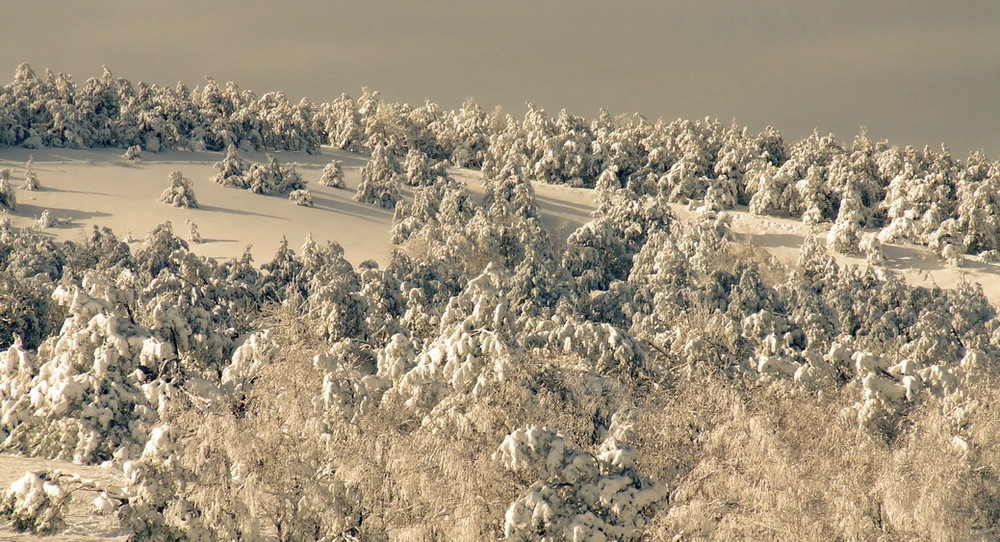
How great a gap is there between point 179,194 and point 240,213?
4.18m

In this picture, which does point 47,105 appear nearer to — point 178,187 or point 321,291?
point 178,187

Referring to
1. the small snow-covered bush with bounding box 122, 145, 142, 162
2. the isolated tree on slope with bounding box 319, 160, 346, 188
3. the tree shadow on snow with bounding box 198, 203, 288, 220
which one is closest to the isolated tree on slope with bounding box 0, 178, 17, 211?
the tree shadow on snow with bounding box 198, 203, 288, 220

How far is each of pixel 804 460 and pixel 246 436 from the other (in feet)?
37.8

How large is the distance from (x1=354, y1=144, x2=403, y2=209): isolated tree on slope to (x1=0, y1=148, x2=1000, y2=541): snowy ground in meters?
1.01

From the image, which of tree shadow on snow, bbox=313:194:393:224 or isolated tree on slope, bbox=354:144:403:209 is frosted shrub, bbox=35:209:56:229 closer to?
tree shadow on snow, bbox=313:194:393:224

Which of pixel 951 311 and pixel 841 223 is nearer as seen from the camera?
pixel 951 311

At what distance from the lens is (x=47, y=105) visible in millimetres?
84562

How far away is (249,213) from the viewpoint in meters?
71.6

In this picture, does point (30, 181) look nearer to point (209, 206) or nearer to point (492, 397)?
point (209, 206)

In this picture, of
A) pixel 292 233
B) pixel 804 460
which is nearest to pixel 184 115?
pixel 292 233

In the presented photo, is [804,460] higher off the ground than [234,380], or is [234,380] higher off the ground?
[804,460]

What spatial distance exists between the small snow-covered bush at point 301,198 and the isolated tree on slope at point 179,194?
5896 mm

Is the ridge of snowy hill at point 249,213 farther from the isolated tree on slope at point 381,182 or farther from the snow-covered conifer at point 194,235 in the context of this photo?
the isolated tree on slope at point 381,182

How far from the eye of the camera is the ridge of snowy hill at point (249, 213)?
66.2 metres
